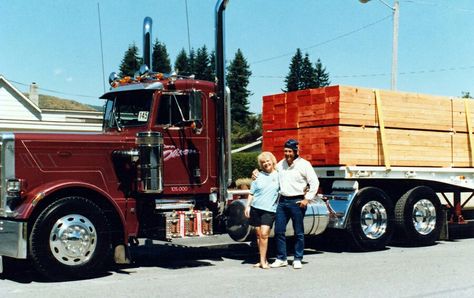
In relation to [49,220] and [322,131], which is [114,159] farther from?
[322,131]

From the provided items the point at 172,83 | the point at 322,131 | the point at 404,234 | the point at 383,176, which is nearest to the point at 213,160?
the point at 172,83

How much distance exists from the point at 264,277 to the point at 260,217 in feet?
3.48

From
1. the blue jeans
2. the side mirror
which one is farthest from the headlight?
the blue jeans

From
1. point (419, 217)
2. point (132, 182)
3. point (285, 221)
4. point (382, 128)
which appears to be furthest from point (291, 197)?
point (419, 217)

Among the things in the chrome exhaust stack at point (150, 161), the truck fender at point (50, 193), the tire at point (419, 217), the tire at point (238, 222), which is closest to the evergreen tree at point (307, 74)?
the tire at point (419, 217)

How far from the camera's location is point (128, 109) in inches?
370

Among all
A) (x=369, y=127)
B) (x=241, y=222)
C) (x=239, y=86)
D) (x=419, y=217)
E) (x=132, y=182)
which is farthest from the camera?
(x=239, y=86)

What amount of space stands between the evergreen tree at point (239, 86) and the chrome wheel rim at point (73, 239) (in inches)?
2961

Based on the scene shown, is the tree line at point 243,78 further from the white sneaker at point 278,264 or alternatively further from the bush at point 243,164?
the white sneaker at point 278,264

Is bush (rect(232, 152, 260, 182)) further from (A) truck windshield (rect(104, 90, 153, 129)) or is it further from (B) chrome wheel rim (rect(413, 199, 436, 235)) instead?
(A) truck windshield (rect(104, 90, 153, 129))

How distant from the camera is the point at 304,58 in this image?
94.4 m

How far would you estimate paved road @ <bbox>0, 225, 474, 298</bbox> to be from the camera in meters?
7.25

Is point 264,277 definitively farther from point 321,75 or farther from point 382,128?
point 321,75

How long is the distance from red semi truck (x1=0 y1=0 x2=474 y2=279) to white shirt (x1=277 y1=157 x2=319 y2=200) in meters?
0.76
